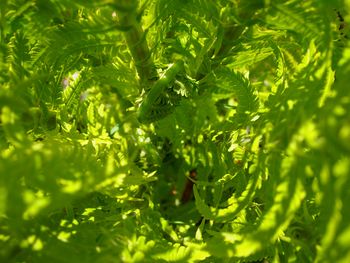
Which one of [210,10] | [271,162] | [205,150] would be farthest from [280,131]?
[205,150]

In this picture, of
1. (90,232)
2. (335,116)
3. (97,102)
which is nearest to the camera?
(335,116)

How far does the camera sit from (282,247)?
48 cm

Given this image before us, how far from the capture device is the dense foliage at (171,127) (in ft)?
0.99

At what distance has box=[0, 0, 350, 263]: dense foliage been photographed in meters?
0.30

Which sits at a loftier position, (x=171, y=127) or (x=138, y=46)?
(x=138, y=46)

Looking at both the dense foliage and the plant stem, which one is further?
the plant stem

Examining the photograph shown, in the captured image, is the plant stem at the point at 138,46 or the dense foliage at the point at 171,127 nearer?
the dense foliage at the point at 171,127

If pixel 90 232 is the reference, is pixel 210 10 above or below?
above

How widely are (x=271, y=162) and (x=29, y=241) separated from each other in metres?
0.22

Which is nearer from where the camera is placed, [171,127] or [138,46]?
[138,46]

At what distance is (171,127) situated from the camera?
2.02ft

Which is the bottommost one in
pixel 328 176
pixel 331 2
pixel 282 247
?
pixel 282 247

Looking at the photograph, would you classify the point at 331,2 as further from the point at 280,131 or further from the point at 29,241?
the point at 29,241

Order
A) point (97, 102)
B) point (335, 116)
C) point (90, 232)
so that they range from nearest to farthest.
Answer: point (335, 116) < point (90, 232) < point (97, 102)
